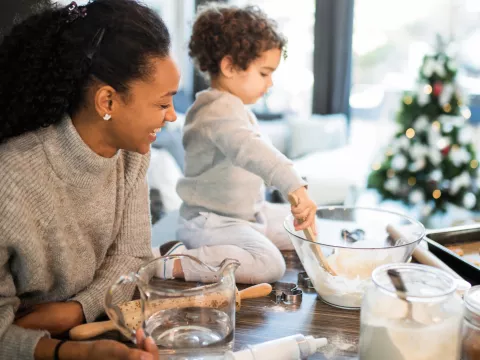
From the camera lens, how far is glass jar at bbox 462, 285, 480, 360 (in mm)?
828

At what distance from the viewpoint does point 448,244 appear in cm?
136

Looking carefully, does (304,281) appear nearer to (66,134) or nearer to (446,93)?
(66,134)

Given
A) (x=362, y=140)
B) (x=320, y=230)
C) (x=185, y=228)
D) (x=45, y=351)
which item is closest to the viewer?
(x=45, y=351)

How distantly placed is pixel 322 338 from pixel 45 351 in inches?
17.0

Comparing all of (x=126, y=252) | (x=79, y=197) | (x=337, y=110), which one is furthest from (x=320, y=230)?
(x=337, y=110)

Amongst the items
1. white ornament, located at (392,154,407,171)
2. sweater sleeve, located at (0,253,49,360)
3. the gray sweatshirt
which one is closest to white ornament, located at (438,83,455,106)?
white ornament, located at (392,154,407,171)

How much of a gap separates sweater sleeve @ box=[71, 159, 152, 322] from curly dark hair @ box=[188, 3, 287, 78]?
1.91 feet

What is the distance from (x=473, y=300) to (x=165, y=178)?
210 cm

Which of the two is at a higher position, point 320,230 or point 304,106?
point 304,106

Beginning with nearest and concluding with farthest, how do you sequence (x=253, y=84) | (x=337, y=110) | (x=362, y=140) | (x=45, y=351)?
A: 1. (x=45, y=351)
2. (x=253, y=84)
3. (x=337, y=110)
4. (x=362, y=140)

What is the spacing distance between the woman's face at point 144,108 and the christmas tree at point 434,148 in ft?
9.05

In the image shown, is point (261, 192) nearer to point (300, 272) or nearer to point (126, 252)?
point (300, 272)

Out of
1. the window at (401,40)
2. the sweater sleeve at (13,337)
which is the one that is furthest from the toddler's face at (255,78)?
the window at (401,40)

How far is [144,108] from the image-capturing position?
1.08m
